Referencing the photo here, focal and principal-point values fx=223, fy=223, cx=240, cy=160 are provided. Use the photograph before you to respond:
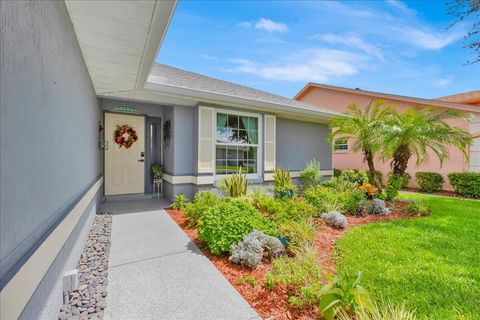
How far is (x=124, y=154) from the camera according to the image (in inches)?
269

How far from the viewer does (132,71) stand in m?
4.14

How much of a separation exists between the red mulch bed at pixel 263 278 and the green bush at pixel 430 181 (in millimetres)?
8042

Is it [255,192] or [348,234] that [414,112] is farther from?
[255,192]

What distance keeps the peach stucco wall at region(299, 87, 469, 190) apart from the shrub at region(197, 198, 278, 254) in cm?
649

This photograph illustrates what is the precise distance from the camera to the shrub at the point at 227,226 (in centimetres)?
334

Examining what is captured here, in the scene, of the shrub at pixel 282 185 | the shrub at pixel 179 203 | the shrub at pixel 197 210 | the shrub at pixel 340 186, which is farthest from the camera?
the shrub at pixel 340 186

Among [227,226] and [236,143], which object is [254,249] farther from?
[236,143]

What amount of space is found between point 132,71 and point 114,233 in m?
3.03

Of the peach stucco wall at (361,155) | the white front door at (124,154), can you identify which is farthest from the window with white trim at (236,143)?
the peach stucco wall at (361,155)

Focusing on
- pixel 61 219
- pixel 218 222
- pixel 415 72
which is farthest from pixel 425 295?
pixel 415 72

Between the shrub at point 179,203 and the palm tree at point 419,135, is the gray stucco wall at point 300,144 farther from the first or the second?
the shrub at point 179,203

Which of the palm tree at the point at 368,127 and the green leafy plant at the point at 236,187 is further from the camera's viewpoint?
the palm tree at the point at 368,127

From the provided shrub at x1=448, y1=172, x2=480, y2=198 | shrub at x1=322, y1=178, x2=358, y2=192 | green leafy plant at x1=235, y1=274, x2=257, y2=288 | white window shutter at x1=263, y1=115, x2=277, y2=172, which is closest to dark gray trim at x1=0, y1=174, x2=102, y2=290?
green leafy plant at x1=235, y1=274, x2=257, y2=288

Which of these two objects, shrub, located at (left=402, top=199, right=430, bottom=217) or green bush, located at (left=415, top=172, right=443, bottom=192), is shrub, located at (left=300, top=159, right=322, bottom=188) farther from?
green bush, located at (left=415, top=172, right=443, bottom=192)
